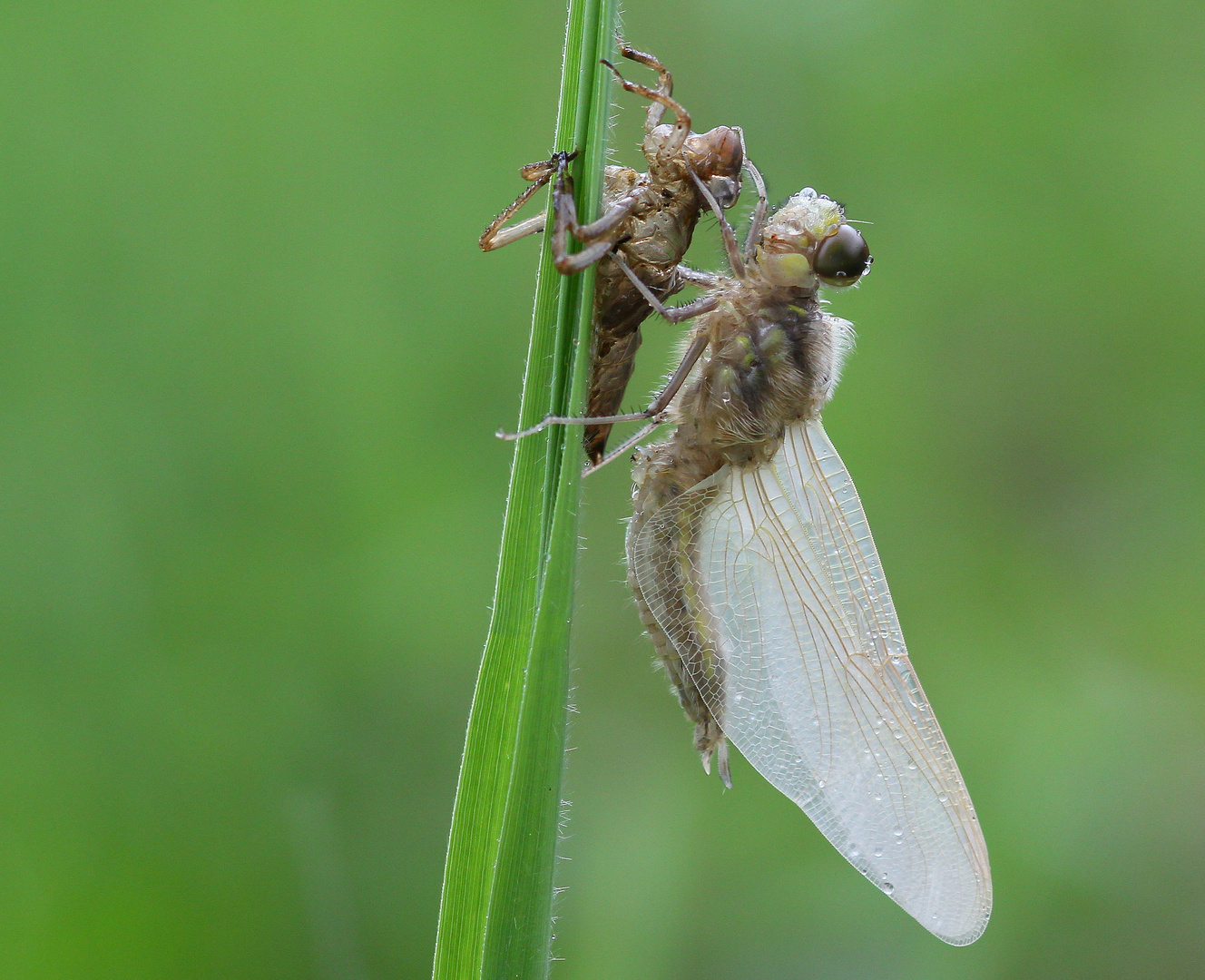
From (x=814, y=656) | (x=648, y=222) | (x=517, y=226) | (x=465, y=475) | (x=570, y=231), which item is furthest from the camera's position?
(x=465, y=475)

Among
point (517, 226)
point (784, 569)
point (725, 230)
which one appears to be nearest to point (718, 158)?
point (725, 230)

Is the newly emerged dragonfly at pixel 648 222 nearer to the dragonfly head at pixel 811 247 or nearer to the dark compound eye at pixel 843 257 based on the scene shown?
the dragonfly head at pixel 811 247

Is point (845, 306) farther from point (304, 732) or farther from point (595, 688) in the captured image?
point (304, 732)

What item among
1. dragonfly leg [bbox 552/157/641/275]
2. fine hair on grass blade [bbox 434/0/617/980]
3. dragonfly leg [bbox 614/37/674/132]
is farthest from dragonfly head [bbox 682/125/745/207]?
fine hair on grass blade [bbox 434/0/617/980]

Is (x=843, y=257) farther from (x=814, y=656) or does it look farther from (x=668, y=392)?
(x=814, y=656)

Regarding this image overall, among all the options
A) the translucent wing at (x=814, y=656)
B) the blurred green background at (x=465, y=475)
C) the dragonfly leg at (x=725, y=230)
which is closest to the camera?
the dragonfly leg at (x=725, y=230)

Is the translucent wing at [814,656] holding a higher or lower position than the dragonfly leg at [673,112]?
lower

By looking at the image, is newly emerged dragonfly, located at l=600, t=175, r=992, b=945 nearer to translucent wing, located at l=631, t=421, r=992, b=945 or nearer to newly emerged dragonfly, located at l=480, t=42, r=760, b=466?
translucent wing, located at l=631, t=421, r=992, b=945

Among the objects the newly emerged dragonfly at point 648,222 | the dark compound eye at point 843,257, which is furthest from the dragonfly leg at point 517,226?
the dark compound eye at point 843,257
